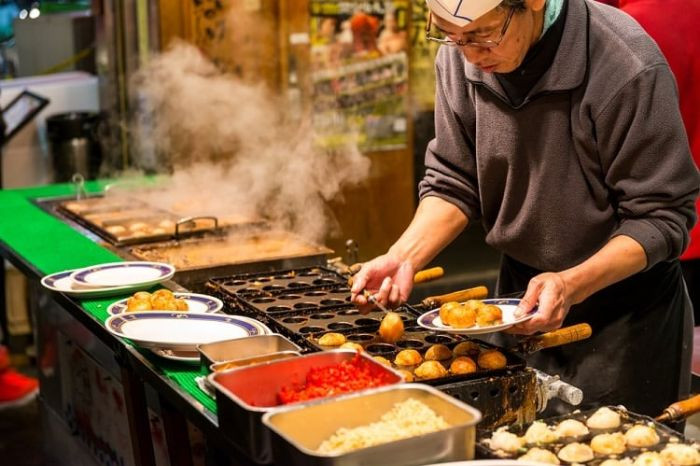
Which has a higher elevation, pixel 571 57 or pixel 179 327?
pixel 571 57

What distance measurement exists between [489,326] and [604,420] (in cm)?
40

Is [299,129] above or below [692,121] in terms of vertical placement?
below

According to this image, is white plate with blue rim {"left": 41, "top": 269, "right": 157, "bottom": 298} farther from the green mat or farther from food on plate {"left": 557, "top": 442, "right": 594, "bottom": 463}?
food on plate {"left": 557, "top": 442, "right": 594, "bottom": 463}

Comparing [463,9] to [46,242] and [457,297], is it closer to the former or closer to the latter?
[457,297]

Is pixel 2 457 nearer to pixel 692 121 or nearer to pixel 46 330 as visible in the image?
pixel 46 330

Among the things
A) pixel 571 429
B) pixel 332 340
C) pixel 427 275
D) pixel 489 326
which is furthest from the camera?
pixel 427 275

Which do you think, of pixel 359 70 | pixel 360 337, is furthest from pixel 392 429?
pixel 359 70

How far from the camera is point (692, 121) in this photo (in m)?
3.94

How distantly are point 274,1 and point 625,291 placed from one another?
4.89 m

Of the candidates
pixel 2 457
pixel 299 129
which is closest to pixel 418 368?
pixel 2 457

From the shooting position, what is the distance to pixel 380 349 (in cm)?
279

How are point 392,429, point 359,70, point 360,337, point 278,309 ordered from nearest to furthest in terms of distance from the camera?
1. point 392,429
2. point 360,337
3. point 278,309
4. point 359,70

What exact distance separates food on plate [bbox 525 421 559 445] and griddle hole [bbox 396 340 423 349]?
650 mm

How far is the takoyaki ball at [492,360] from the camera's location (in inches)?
98.8
